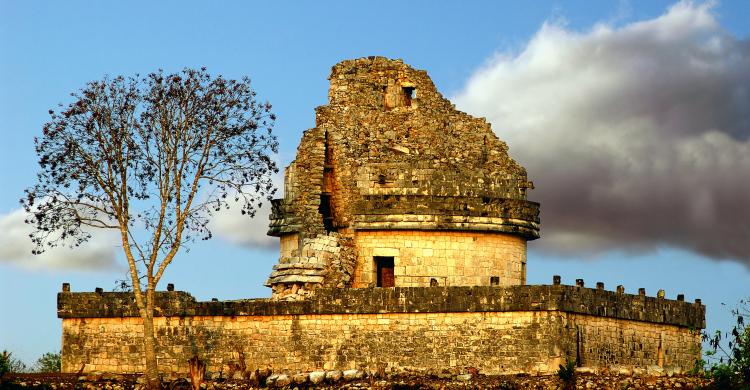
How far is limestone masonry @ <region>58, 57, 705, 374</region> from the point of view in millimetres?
38781

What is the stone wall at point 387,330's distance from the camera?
38.5 meters

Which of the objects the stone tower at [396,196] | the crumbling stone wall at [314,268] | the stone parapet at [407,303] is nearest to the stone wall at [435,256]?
the stone tower at [396,196]

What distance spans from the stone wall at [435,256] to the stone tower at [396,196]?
0.03m

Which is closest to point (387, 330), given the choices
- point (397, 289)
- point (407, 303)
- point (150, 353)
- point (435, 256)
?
point (407, 303)

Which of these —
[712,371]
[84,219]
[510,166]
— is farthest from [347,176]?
[712,371]

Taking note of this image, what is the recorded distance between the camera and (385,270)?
138 feet

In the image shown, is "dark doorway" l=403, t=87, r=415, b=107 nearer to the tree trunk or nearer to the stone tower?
the stone tower

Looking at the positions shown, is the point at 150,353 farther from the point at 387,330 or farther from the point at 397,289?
the point at 397,289

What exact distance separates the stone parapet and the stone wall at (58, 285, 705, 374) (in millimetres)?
24

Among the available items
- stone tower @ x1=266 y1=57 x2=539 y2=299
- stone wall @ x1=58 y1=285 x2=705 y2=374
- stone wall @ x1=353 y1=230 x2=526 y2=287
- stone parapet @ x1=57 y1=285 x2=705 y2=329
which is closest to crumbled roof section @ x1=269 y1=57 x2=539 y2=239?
stone tower @ x1=266 y1=57 x2=539 y2=299

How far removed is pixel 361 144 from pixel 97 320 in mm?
8191

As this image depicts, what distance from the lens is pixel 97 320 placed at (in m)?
41.5

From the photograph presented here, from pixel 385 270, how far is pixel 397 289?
2.72 m

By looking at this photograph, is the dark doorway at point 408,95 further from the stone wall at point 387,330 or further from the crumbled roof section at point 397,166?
the stone wall at point 387,330
